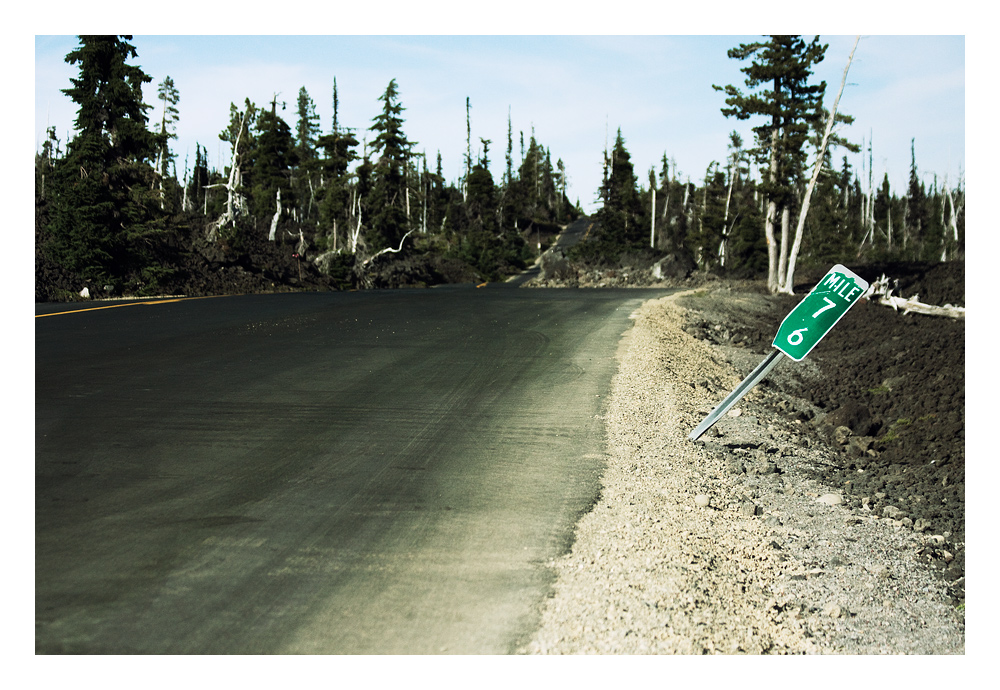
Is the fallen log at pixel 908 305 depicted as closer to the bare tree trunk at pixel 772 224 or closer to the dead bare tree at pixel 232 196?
the bare tree trunk at pixel 772 224

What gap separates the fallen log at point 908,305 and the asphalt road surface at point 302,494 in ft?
43.4

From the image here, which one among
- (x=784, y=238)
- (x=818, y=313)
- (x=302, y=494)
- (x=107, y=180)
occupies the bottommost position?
(x=302, y=494)

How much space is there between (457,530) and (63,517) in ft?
7.90

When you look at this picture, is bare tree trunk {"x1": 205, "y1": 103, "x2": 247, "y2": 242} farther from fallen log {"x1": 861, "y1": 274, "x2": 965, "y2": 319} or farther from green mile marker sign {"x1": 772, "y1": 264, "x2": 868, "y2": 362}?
green mile marker sign {"x1": 772, "y1": 264, "x2": 868, "y2": 362}

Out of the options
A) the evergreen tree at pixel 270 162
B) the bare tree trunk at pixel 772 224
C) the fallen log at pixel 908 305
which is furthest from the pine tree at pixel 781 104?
the evergreen tree at pixel 270 162

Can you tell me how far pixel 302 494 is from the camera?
4.88 metres

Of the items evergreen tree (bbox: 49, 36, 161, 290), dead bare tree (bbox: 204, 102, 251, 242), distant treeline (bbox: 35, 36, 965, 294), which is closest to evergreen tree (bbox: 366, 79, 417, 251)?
distant treeline (bbox: 35, 36, 965, 294)

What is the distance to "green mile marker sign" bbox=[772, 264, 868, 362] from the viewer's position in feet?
13.2

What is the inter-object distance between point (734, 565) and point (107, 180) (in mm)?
26740

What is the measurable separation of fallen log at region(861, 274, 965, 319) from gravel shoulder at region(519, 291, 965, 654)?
1440 cm

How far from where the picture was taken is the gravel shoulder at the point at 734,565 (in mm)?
3338

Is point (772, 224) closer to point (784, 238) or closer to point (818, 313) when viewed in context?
point (784, 238)

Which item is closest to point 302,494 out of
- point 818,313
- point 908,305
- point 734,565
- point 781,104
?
point 734,565
